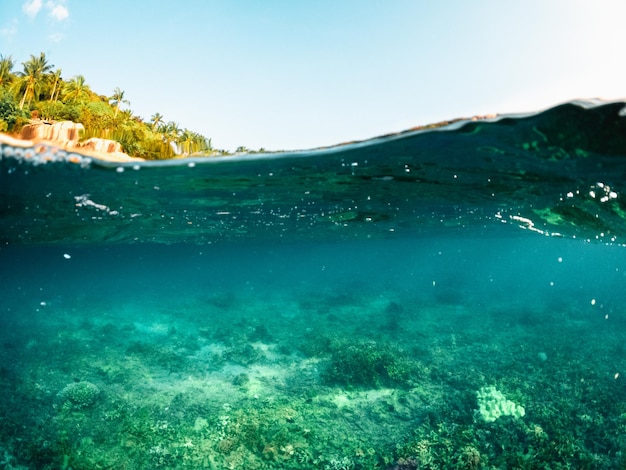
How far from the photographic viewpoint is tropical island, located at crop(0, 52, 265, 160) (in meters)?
9.03

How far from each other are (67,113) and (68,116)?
180 millimetres

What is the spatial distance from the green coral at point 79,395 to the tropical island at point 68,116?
33.7 feet

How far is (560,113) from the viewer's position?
7391mm

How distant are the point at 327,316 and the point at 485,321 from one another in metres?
11.8

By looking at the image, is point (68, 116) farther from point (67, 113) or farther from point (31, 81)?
point (31, 81)

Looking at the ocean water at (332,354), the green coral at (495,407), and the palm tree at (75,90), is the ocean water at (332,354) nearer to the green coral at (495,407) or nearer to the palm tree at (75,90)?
the green coral at (495,407)

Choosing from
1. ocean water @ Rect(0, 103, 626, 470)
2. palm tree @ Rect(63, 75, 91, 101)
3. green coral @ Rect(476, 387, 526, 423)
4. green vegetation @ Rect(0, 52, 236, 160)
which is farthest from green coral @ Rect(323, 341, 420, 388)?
palm tree @ Rect(63, 75, 91, 101)

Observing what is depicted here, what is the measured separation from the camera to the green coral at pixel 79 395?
13.9 metres

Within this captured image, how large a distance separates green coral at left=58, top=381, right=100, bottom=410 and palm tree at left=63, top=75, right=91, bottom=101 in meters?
11.2

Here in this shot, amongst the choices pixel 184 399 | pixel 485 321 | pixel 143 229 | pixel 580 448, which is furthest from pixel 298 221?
pixel 580 448

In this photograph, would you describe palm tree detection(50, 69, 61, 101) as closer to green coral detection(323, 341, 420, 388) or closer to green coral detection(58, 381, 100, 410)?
green coral detection(58, 381, 100, 410)

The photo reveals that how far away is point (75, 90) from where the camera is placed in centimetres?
1187

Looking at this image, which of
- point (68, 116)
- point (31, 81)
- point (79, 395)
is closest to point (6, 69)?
point (31, 81)

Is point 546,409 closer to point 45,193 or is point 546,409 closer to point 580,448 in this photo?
point 580,448
